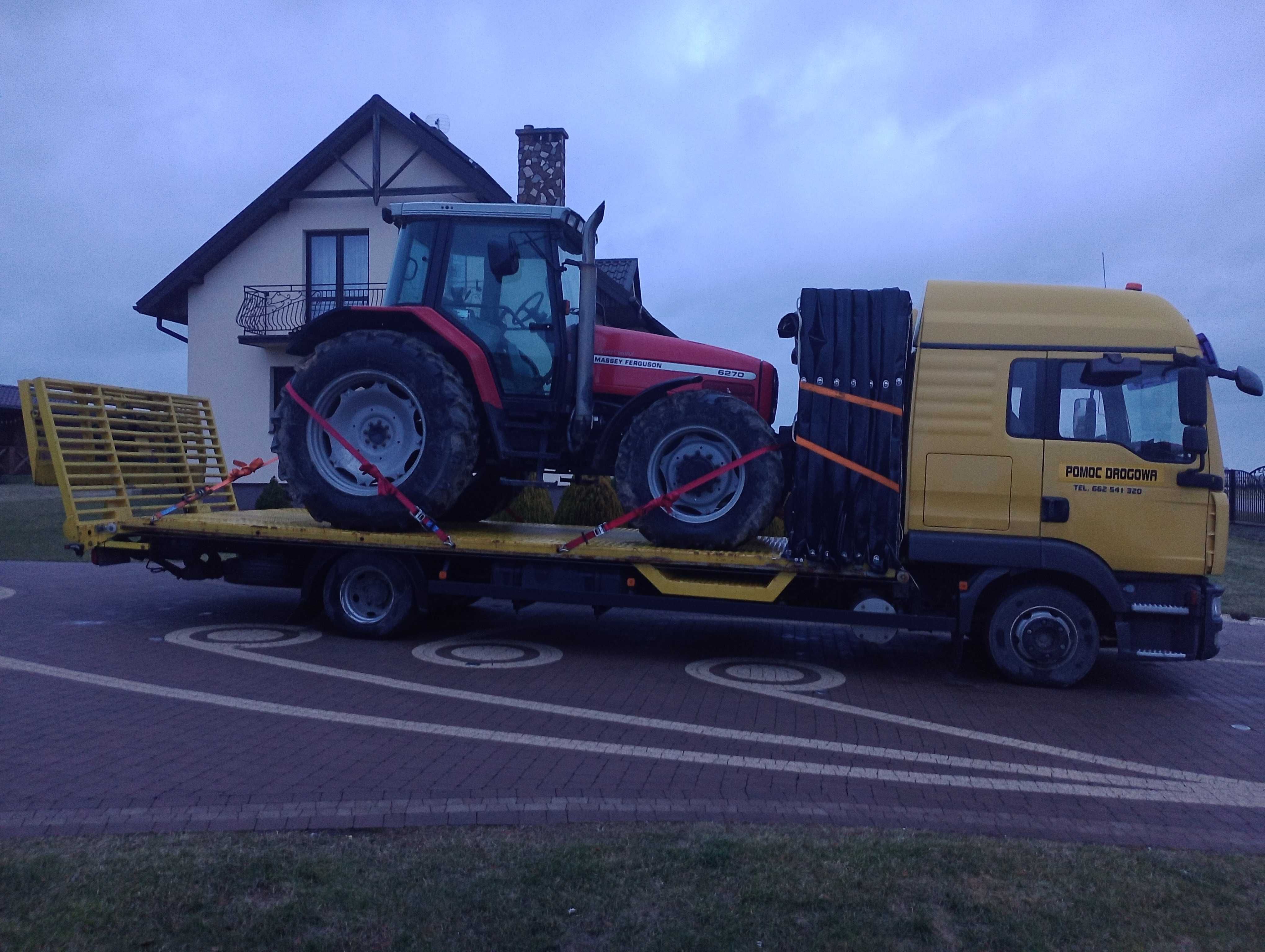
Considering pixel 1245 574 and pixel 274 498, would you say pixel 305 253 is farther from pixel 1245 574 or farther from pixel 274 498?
pixel 1245 574

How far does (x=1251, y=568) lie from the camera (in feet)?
55.7

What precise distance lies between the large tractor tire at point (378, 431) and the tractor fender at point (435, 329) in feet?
0.42

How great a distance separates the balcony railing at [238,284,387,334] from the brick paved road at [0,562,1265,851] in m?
14.0

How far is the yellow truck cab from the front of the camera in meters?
7.55

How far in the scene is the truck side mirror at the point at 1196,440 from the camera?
7.38 meters

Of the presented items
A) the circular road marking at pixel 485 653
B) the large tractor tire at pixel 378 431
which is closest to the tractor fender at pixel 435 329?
the large tractor tire at pixel 378 431

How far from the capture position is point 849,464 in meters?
7.86

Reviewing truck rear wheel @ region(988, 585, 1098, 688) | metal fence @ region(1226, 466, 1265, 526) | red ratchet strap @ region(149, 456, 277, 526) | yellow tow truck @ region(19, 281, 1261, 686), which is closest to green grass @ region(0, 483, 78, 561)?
red ratchet strap @ region(149, 456, 277, 526)

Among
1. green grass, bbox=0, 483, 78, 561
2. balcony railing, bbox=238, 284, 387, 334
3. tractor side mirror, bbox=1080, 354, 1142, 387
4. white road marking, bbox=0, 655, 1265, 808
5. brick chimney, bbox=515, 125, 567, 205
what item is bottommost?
white road marking, bbox=0, 655, 1265, 808

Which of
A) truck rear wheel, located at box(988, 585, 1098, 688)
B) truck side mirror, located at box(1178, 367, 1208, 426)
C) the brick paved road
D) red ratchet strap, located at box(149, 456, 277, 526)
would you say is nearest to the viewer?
the brick paved road

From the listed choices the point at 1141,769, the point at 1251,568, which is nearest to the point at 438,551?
the point at 1141,769

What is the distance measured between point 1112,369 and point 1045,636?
2035 mm

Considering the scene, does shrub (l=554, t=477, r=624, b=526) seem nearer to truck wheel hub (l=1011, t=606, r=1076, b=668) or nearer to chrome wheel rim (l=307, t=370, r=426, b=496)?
chrome wheel rim (l=307, t=370, r=426, b=496)

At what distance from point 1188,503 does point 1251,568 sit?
11.3 meters
